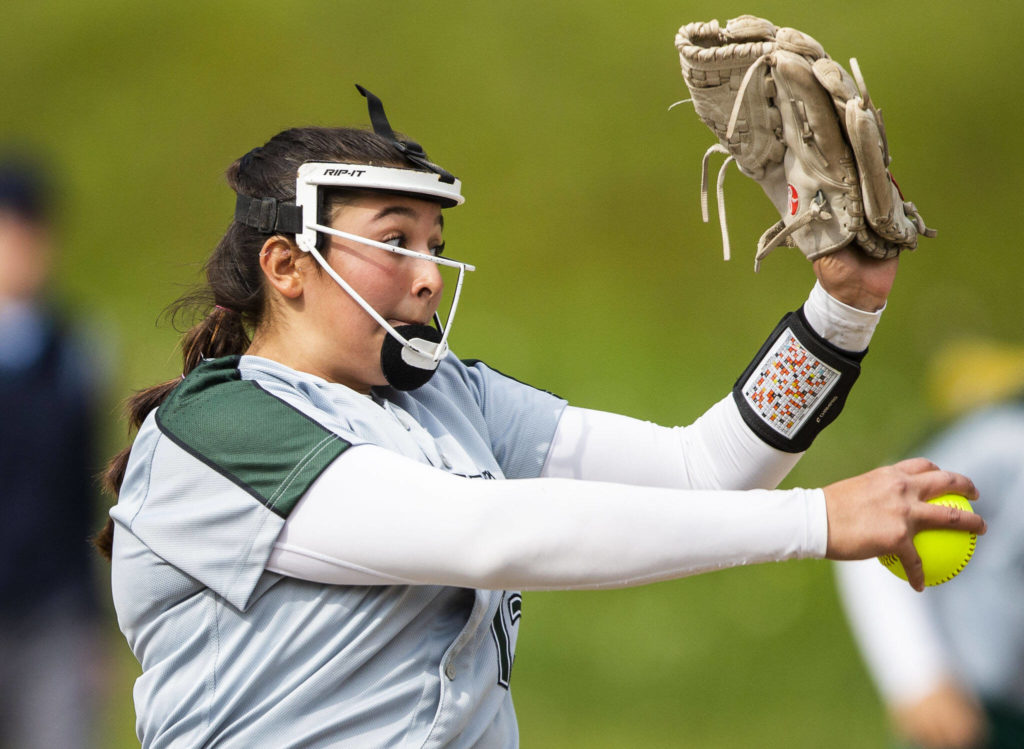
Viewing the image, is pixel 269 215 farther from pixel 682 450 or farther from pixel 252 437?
pixel 682 450

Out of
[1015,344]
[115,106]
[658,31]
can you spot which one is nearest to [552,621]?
[1015,344]

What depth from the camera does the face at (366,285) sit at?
1704 millimetres

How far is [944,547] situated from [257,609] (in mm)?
868

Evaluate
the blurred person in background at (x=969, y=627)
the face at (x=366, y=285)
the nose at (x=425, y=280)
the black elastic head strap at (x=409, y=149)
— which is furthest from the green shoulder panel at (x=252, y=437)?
the blurred person in background at (x=969, y=627)

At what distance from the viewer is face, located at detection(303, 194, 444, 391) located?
1704 mm

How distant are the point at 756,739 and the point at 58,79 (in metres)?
3.62

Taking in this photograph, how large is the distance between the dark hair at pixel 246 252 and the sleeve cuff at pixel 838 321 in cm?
69

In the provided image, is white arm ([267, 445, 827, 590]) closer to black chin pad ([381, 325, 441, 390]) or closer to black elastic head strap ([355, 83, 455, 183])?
black chin pad ([381, 325, 441, 390])

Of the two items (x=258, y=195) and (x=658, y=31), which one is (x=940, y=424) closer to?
(x=658, y=31)

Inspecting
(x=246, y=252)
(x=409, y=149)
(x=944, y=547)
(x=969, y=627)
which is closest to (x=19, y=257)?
(x=246, y=252)

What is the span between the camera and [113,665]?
4.12 m

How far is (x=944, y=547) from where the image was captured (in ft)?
4.78

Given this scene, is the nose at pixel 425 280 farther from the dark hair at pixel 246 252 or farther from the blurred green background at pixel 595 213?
the blurred green background at pixel 595 213

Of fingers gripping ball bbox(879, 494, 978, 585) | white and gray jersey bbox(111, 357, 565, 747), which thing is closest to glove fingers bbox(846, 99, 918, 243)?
fingers gripping ball bbox(879, 494, 978, 585)
